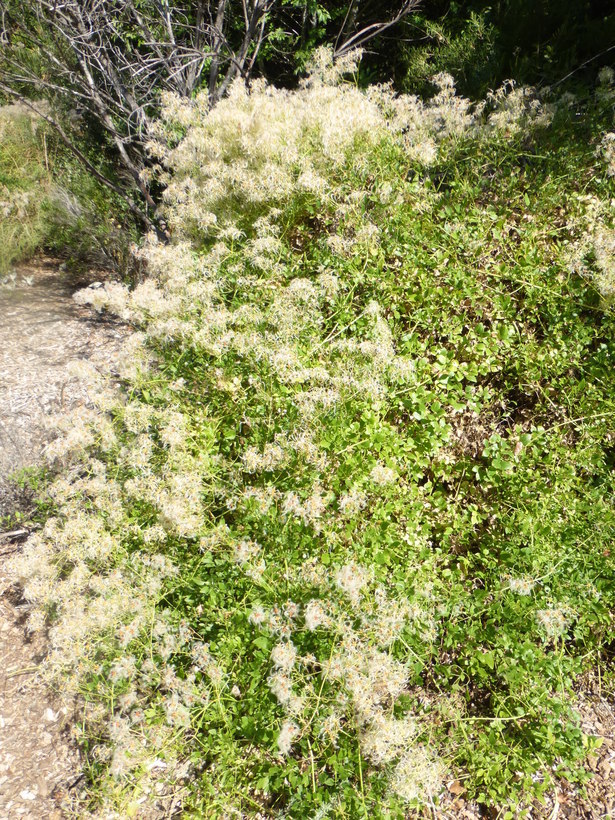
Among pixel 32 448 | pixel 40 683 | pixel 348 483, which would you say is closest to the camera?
pixel 348 483

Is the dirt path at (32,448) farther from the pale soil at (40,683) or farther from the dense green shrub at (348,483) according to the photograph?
the dense green shrub at (348,483)

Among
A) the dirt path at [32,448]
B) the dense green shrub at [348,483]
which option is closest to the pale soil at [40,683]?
the dirt path at [32,448]

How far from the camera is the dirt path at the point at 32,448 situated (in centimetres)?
257

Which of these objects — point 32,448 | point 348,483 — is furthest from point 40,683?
point 348,483

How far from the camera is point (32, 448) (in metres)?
3.93

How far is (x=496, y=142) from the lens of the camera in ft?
10.8

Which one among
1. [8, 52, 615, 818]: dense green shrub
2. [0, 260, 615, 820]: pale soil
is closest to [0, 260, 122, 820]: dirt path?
[0, 260, 615, 820]: pale soil

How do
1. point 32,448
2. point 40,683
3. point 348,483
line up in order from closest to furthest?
point 348,483, point 40,683, point 32,448

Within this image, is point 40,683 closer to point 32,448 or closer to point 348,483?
point 32,448

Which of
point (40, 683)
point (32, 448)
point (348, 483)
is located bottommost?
point (40, 683)

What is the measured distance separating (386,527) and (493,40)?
5491 mm

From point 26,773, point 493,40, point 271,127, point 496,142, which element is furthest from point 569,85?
point 26,773

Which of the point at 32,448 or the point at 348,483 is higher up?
the point at 348,483

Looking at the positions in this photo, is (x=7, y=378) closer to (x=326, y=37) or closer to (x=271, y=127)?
(x=271, y=127)
